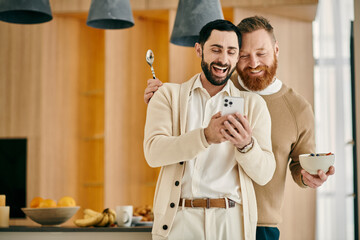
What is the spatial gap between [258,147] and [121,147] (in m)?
3.43

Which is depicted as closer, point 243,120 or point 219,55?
point 243,120

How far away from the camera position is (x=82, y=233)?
2.58 meters

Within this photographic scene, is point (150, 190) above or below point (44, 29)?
below

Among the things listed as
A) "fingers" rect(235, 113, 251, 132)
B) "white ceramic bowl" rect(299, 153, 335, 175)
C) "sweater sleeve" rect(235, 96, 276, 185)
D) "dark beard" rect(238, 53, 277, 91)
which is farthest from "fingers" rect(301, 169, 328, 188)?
"dark beard" rect(238, 53, 277, 91)

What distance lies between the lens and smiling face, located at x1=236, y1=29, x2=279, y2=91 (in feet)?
6.86

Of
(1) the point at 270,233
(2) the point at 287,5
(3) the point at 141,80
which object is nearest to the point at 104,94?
(3) the point at 141,80

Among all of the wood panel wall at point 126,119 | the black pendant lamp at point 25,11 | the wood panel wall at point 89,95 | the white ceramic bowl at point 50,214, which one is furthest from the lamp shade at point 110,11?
the wood panel wall at point 126,119

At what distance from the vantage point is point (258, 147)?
5.16ft

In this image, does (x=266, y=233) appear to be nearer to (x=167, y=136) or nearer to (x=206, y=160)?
(x=206, y=160)

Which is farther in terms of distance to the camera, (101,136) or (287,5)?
(101,136)

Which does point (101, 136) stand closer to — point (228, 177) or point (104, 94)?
point (104, 94)

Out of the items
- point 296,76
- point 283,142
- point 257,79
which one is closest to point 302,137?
point 283,142

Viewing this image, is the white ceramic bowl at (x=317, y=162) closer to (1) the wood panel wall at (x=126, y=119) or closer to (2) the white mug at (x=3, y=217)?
(2) the white mug at (x=3, y=217)

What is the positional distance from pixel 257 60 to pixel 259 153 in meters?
0.64
